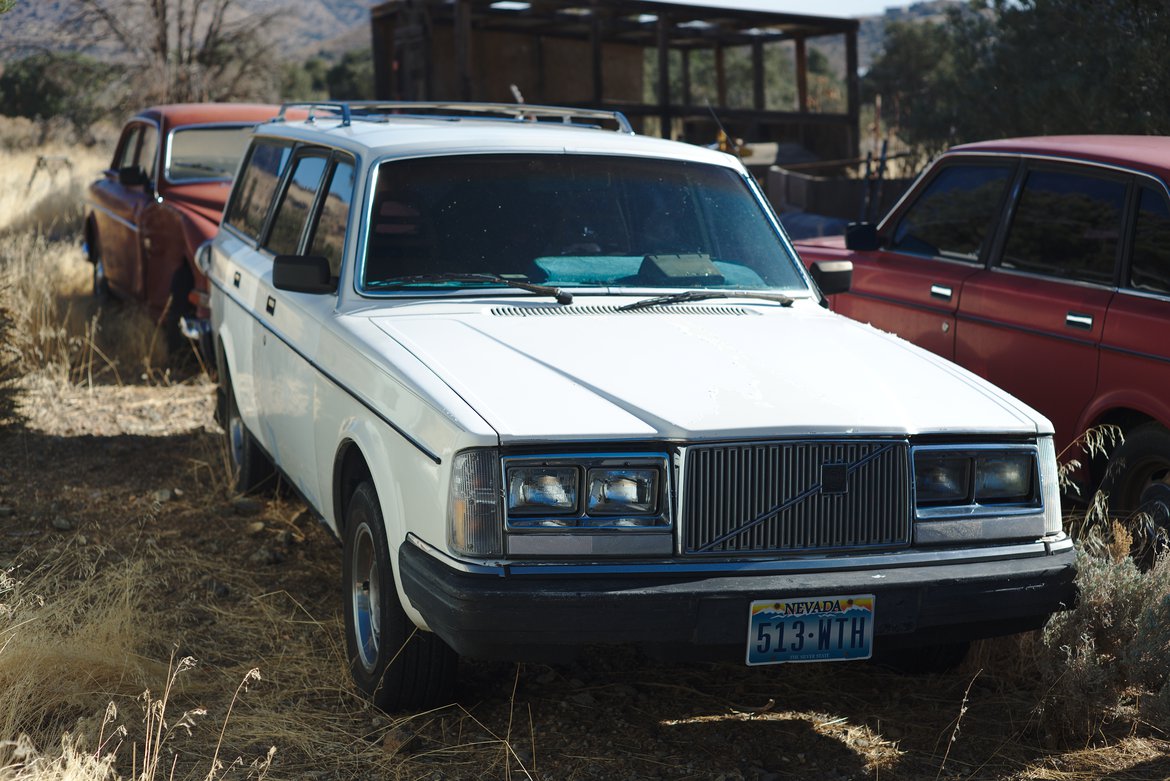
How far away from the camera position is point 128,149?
10781 millimetres

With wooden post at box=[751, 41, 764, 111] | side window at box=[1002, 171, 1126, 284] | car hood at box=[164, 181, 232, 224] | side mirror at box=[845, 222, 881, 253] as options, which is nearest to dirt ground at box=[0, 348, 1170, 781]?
side window at box=[1002, 171, 1126, 284]

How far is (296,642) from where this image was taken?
4691mm

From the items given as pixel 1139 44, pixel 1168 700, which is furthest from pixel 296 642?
pixel 1139 44

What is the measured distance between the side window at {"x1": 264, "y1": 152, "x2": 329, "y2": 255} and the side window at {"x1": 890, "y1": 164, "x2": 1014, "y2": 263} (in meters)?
2.85

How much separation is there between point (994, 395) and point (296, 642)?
252cm

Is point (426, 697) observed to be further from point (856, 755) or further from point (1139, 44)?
point (1139, 44)

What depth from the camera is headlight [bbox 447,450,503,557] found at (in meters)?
3.32

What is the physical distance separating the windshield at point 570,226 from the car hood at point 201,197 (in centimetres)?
479

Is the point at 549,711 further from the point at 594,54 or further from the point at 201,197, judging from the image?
the point at 594,54

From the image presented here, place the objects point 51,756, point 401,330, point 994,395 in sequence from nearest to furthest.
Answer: point 51,756
point 994,395
point 401,330

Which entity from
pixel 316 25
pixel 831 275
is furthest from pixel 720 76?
pixel 316 25

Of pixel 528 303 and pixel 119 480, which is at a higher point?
pixel 528 303

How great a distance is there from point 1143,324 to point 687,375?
2031 millimetres

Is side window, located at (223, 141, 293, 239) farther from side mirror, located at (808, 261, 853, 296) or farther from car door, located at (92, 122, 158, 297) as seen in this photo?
car door, located at (92, 122, 158, 297)
